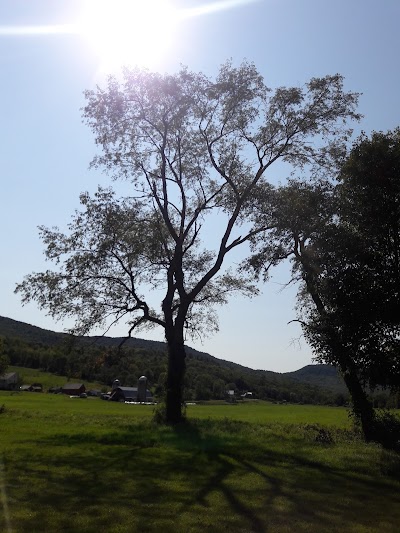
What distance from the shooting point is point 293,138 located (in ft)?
86.2

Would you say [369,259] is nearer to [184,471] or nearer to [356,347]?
[356,347]

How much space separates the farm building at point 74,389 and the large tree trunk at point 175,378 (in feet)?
261

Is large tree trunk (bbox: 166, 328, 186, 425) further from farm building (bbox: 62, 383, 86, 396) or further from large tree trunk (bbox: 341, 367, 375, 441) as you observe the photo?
farm building (bbox: 62, 383, 86, 396)

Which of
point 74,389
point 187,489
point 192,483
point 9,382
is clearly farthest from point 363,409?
point 9,382

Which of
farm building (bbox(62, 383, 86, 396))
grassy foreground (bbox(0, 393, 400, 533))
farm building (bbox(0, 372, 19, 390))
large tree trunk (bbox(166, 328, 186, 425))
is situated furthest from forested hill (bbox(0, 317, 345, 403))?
farm building (bbox(0, 372, 19, 390))

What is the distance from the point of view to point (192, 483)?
1146 cm

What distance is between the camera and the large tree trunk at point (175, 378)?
2542 cm

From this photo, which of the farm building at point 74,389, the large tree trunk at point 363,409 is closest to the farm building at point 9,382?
the farm building at point 74,389

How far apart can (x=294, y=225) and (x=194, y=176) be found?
29.8 feet

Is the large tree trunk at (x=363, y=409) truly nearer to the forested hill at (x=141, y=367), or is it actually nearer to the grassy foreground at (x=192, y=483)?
the forested hill at (x=141, y=367)

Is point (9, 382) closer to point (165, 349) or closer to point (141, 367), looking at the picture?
point (141, 367)

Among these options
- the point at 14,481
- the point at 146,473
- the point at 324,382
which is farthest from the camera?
the point at 324,382

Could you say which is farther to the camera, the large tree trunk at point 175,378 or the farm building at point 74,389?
the farm building at point 74,389

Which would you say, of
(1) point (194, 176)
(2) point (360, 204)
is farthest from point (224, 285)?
(2) point (360, 204)
